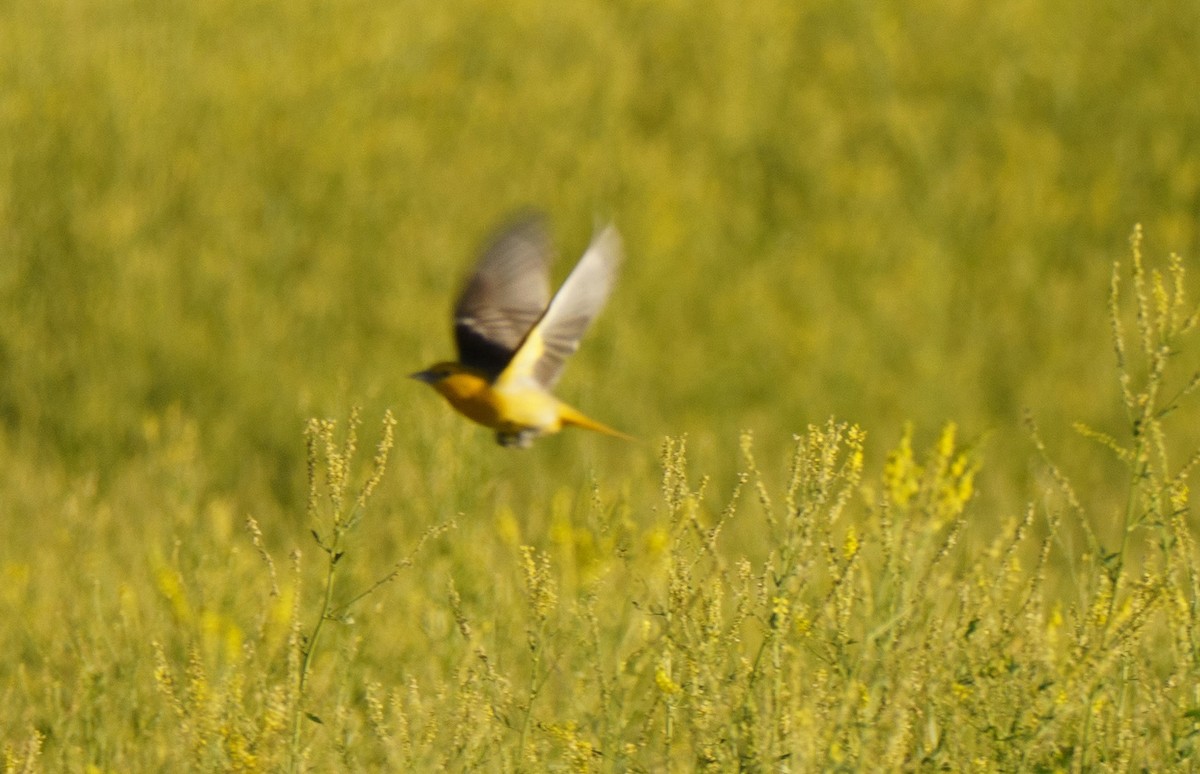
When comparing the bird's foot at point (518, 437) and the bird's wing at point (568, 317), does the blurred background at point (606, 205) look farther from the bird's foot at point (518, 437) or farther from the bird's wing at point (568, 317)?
the bird's foot at point (518, 437)

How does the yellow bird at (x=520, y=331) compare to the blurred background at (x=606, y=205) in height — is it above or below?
below

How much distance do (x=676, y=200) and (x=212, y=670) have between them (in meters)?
7.03

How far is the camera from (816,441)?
8.25 feet

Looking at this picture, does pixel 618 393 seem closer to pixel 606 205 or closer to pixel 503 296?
pixel 606 205

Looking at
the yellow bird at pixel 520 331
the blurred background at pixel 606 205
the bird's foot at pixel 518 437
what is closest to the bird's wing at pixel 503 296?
the yellow bird at pixel 520 331

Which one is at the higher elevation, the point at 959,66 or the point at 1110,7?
the point at 1110,7

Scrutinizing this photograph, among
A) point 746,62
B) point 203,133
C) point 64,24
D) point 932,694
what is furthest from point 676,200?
point 932,694

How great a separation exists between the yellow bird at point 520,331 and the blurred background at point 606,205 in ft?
7.52

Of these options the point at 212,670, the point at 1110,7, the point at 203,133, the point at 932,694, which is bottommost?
the point at 212,670

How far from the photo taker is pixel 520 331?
4312mm

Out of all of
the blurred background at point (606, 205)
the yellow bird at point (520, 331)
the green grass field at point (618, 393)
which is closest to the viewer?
the green grass field at point (618, 393)

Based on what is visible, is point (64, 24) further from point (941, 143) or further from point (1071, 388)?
point (1071, 388)

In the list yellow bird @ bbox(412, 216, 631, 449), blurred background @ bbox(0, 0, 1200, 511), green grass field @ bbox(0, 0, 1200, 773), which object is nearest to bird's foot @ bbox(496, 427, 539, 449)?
yellow bird @ bbox(412, 216, 631, 449)

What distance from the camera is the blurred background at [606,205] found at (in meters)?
8.21
